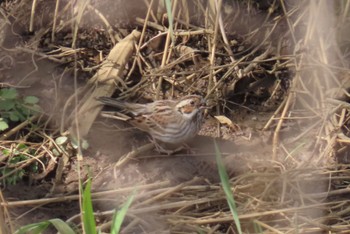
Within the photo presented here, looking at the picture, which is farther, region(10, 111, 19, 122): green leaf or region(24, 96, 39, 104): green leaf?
region(24, 96, 39, 104): green leaf

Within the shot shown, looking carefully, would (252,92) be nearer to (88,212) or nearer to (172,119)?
(172,119)

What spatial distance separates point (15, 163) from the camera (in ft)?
14.4

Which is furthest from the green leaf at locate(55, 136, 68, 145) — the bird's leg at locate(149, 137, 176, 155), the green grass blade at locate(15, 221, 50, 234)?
the green grass blade at locate(15, 221, 50, 234)

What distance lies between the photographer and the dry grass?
3.99 metres

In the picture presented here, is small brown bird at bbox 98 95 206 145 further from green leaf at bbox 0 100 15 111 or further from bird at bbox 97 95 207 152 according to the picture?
green leaf at bbox 0 100 15 111

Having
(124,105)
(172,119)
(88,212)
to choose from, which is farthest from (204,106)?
(88,212)

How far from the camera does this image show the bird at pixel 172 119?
4.55 metres

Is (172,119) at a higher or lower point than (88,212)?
lower

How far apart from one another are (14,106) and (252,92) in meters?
1.51

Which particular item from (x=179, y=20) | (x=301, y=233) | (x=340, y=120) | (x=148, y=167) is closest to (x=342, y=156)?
(x=340, y=120)

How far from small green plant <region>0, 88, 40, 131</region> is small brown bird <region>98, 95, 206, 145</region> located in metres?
0.59

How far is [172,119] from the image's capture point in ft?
15.1

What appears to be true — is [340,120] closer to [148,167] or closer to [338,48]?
[338,48]

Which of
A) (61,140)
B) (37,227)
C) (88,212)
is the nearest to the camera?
(88,212)
